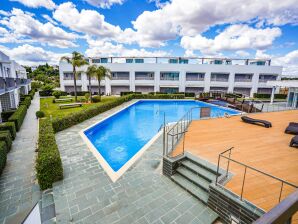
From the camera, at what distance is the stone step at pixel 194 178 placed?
19.5 ft

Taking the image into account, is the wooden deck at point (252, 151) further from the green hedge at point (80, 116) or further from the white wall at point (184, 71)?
the white wall at point (184, 71)

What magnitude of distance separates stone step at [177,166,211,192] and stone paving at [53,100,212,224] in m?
0.50

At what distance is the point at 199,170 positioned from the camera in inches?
253

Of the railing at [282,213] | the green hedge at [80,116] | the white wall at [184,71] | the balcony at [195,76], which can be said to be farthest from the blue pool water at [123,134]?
the balcony at [195,76]

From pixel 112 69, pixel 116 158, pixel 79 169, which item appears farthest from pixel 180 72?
pixel 79 169

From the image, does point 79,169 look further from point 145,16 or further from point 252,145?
point 145,16

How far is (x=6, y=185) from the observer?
267 inches

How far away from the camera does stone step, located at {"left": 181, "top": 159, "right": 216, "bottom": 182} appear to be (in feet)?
19.8

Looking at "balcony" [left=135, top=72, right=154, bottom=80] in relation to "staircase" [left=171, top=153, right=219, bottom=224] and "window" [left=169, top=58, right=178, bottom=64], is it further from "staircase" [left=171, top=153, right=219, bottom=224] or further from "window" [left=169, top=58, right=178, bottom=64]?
"staircase" [left=171, top=153, right=219, bottom=224]

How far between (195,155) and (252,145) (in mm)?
3302

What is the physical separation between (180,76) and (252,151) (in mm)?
32589

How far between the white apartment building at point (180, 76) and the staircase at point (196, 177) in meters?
33.4

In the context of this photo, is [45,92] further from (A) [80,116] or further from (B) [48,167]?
(B) [48,167]

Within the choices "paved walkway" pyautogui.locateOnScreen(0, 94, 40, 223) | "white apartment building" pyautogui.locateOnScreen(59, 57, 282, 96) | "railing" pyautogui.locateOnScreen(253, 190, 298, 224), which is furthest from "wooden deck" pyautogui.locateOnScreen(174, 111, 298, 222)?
"white apartment building" pyautogui.locateOnScreen(59, 57, 282, 96)
